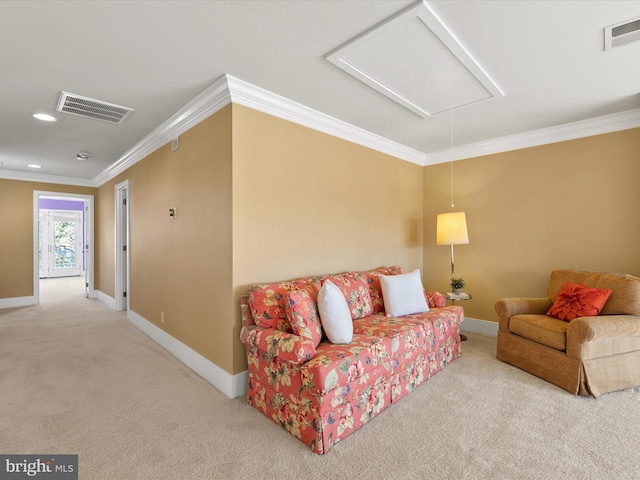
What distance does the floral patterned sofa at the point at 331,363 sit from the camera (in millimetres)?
1910

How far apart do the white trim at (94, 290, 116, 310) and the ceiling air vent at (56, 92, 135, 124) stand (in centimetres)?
362

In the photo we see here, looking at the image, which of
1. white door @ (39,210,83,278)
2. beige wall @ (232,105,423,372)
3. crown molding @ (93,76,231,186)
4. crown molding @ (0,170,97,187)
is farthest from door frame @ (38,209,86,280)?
beige wall @ (232,105,423,372)

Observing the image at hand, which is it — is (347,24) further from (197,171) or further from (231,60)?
(197,171)

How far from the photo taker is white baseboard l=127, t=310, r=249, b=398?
8.47 ft

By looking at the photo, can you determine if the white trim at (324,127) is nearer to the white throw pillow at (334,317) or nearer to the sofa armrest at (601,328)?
the white throw pillow at (334,317)

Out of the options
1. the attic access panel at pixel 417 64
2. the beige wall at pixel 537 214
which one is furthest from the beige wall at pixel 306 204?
the attic access panel at pixel 417 64

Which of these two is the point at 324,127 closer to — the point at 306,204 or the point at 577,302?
the point at 306,204

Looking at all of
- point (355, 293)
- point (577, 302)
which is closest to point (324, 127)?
point (355, 293)

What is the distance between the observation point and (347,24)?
1.89 meters

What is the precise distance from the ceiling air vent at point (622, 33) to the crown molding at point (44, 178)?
7.93 m

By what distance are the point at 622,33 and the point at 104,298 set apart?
7.77 metres

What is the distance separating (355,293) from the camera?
10.1ft

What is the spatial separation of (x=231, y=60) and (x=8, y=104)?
7.61 feet

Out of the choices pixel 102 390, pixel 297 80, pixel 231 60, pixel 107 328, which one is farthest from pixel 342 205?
pixel 107 328
